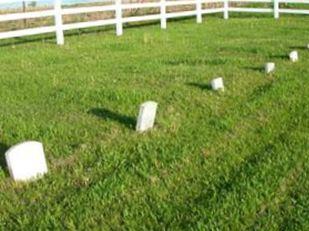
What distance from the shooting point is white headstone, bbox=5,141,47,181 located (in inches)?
179

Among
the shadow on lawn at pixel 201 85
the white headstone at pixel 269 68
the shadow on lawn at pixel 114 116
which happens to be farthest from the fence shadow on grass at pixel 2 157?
the white headstone at pixel 269 68

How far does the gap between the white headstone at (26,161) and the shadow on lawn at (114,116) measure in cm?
152

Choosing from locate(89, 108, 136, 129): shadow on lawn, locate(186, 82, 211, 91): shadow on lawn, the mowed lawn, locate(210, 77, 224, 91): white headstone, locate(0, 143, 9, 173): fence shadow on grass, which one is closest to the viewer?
the mowed lawn

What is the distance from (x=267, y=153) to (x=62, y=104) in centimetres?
287

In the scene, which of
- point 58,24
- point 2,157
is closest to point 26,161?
point 2,157

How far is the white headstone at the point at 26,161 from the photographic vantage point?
454cm

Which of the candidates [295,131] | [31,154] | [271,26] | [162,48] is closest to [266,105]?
[295,131]

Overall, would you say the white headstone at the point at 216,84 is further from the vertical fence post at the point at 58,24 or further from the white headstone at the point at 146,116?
the vertical fence post at the point at 58,24

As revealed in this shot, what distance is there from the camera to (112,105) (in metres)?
7.21

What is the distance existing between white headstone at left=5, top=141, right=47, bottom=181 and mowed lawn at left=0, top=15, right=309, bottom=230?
8 cm

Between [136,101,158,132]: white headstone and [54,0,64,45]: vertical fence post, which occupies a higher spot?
[136,101,158,132]: white headstone

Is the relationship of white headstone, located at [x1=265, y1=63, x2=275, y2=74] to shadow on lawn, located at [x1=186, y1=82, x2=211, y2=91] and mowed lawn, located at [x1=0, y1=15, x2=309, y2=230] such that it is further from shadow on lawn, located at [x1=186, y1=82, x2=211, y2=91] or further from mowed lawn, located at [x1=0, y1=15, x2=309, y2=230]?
shadow on lawn, located at [x1=186, y1=82, x2=211, y2=91]

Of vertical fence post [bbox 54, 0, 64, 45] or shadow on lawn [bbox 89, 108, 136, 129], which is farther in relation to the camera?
vertical fence post [bbox 54, 0, 64, 45]

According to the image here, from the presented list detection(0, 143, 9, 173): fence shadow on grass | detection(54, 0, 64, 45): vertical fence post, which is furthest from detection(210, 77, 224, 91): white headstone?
detection(54, 0, 64, 45): vertical fence post
